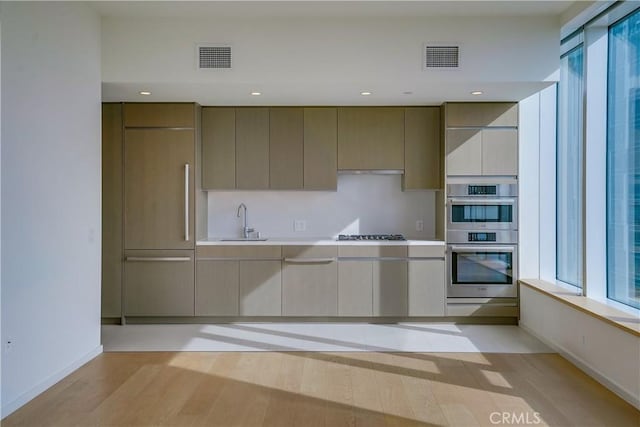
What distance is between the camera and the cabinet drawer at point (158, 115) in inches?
198

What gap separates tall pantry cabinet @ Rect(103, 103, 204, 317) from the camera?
16.5ft

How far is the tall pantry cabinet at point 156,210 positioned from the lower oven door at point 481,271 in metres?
2.71

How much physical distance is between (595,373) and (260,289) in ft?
9.95

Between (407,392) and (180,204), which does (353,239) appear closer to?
(180,204)

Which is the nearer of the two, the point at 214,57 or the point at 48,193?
the point at 48,193

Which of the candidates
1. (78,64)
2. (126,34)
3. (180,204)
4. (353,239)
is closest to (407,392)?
(353,239)

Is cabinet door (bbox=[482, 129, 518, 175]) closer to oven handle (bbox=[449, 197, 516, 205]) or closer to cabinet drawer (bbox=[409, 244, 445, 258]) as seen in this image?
oven handle (bbox=[449, 197, 516, 205])

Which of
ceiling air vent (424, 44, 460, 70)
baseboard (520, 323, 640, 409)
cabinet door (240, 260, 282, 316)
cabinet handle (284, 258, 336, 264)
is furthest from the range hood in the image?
baseboard (520, 323, 640, 409)

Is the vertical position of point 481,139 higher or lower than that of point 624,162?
higher

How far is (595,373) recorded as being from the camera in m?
3.49

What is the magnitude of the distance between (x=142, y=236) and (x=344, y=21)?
2.90 meters

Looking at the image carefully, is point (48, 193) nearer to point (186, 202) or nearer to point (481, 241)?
point (186, 202)

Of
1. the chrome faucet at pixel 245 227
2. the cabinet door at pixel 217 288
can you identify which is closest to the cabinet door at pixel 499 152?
the chrome faucet at pixel 245 227

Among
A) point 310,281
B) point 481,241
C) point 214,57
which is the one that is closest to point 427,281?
point 481,241
